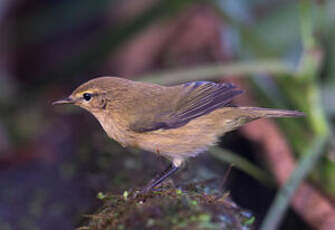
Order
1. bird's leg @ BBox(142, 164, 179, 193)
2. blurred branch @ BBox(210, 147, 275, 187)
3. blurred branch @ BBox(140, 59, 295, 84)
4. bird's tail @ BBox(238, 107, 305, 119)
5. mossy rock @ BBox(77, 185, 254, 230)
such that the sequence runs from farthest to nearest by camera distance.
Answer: blurred branch @ BBox(140, 59, 295, 84)
blurred branch @ BBox(210, 147, 275, 187)
bird's tail @ BBox(238, 107, 305, 119)
bird's leg @ BBox(142, 164, 179, 193)
mossy rock @ BBox(77, 185, 254, 230)

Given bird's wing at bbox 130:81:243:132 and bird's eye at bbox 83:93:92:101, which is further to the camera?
bird's eye at bbox 83:93:92:101

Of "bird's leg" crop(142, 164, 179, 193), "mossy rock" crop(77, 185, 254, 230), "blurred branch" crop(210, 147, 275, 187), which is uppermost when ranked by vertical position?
"mossy rock" crop(77, 185, 254, 230)

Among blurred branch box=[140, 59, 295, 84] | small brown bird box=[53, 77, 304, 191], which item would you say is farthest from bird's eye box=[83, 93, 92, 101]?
blurred branch box=[140, 59, 295, 84]

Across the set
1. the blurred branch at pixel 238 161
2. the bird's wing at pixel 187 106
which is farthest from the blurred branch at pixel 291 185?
the bird's wing at pixel 187 106

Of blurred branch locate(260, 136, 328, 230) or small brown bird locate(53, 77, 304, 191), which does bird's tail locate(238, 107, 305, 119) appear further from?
blurred branch locate(260, 136, 328, 230)

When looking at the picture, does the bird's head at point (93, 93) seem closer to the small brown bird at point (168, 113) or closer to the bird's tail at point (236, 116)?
the small brown bird at point (168, 113)

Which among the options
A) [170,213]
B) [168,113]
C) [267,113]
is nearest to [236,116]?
[267,113]
